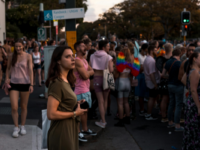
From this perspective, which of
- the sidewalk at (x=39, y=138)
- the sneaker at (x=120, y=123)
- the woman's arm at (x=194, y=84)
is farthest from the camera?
the sneaker at (x=120, y=123)

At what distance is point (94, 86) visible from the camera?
6.97 m

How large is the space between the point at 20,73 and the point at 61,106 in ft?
10.9

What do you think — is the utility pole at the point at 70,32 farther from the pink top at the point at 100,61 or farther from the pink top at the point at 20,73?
the pink top at the point at 20,73

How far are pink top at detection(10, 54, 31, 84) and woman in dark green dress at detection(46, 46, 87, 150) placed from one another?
123 inches

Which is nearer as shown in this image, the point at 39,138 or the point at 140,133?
the point at 39,138

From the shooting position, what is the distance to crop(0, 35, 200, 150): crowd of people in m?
3.11

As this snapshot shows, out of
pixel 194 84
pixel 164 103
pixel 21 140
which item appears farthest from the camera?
pixel 164 103

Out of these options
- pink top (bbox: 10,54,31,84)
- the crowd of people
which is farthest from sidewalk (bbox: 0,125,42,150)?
pink top (bbox: 10,54,31,84)

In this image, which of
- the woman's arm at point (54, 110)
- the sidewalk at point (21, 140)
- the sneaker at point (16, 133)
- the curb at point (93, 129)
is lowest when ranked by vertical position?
the curb at point (93, 129)

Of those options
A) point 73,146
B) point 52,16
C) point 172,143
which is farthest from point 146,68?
point 73,146

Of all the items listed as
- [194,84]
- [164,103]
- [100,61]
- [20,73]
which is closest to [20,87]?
[20,73]

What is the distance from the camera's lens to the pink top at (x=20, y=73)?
20.1 ft

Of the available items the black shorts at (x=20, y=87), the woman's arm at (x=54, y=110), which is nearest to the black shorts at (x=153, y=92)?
the black shorts at (x=20, y=87)

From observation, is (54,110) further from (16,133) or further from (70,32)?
(70,32)
